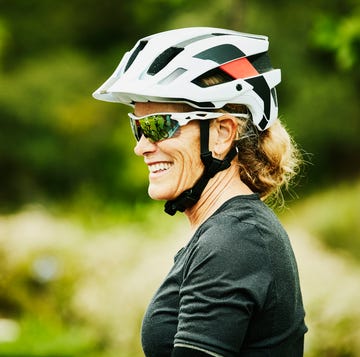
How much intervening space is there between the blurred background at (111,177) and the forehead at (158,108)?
1.62m

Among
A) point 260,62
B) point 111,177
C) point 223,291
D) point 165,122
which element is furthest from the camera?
point 111,177

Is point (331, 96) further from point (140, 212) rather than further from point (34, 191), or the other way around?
point (34, 191)

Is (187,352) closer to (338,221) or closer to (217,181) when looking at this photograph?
(217,181)

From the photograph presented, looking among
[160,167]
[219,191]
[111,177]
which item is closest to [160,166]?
[160,167]

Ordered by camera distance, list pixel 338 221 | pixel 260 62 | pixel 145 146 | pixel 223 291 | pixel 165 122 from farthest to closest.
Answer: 1. pixel 338 221
2. pixel 260 62
3. pixel 145 146
4. pixel 165 122
5. pixel 223 291

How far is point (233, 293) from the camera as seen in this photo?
2.37m

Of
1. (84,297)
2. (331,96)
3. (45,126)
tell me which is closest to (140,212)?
(84,297)

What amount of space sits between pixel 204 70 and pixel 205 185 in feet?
→ 1.22

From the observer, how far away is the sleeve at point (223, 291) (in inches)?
93.2

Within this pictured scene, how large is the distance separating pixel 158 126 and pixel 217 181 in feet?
0.86

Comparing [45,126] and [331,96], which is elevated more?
[45,126]

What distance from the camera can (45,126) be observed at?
899 inches

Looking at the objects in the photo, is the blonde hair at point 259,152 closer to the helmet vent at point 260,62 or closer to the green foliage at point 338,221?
the helmet vent at point 260,62

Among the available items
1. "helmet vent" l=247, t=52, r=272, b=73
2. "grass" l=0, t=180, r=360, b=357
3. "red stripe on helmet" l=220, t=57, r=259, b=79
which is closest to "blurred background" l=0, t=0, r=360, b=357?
"grass" l=0, t=180, r=360, b=357
